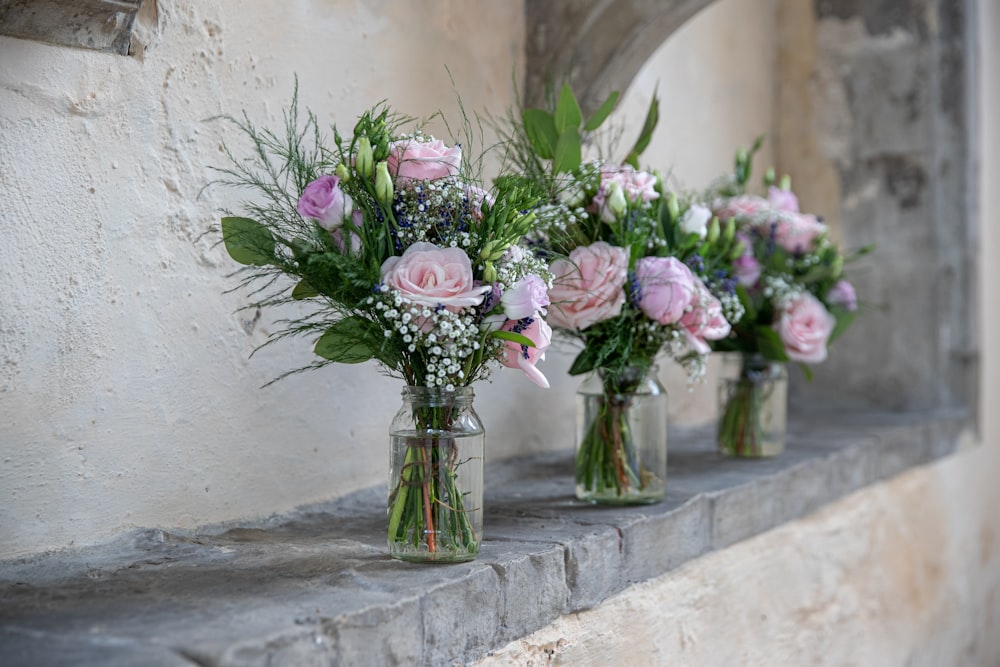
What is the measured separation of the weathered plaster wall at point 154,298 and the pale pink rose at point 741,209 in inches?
38.4

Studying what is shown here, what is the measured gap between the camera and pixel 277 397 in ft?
6.57

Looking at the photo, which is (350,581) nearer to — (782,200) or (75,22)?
(75,22)

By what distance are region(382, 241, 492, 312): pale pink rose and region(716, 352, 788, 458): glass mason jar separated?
144 centimetres

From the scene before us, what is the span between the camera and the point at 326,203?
1.51 metres

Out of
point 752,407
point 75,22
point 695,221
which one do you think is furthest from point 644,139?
point 75,22

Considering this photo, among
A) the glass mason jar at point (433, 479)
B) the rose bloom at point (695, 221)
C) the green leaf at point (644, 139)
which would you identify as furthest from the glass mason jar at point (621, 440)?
the glass mason jar at point (433, 479)

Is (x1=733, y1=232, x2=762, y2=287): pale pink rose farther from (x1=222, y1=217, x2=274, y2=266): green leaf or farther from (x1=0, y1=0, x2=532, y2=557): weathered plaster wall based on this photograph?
(x1=222, y1=217, x2=274, y2=266): green leaf

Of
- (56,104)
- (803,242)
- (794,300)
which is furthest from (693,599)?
(56,104)

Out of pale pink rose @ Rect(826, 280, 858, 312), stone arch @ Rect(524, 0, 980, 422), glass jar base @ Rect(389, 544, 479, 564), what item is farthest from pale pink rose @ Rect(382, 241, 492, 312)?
stone arch @ Rect(524, 0, 980, 422)

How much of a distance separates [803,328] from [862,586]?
2.68ft

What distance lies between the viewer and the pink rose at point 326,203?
4.96 ft

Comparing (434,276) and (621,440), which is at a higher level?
(434,276)

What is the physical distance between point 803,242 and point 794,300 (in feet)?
0.61

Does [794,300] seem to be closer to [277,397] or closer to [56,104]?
[277,397]
